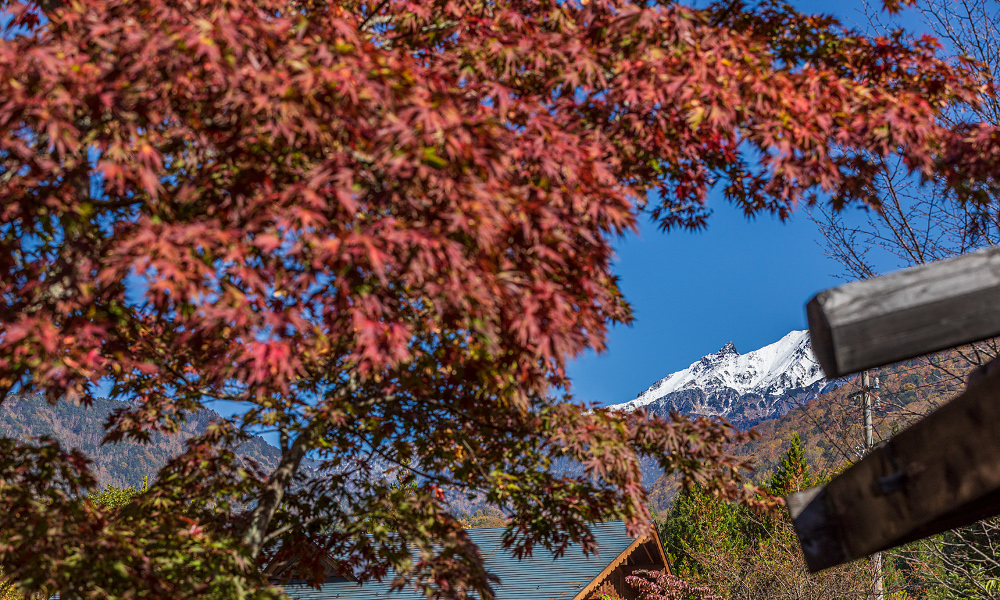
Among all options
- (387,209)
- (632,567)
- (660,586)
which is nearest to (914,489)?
(387,209)

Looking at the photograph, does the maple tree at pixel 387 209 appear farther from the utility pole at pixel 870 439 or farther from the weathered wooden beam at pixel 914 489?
the utility pole at pixel 870 439

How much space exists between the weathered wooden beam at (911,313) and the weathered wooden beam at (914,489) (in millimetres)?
152

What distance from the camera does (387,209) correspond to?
3244mm

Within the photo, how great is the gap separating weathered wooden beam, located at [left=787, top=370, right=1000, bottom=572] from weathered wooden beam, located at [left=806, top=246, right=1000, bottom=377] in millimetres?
152

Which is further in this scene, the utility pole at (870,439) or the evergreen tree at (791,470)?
the evergreen tree at (791,470)

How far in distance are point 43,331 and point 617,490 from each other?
4.05 metres

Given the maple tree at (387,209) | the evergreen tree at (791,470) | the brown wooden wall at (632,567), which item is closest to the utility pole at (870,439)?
the brown wooden wall at (632,567)

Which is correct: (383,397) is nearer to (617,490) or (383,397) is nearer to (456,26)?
(617,490)

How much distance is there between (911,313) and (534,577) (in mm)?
13621

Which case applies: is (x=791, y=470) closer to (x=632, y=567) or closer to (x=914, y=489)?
(x=632, y=567)

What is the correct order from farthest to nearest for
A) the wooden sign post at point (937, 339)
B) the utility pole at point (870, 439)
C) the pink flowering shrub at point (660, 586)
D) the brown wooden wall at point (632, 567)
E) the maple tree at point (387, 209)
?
1. the brown wooden wall at point (632, 567)
2. the pink flowering shrub at point (660, 586)
3. the utility pole at point (870, 439)
4. the maple tree at point (387, 209)
5. the wooden sign post at point (937, 339)

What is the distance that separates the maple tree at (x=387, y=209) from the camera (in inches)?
116

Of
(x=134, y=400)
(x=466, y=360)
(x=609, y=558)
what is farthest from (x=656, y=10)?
(x=609, y=558)

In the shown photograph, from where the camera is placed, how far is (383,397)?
16.8ft
